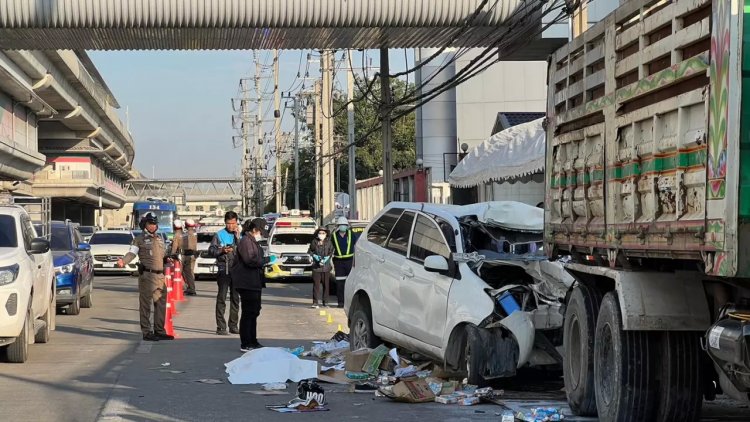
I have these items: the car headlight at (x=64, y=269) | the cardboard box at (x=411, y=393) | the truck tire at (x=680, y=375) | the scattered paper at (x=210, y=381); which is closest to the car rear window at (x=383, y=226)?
the scattered paper at (x=210, y=381)

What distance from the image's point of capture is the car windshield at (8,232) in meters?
14.2

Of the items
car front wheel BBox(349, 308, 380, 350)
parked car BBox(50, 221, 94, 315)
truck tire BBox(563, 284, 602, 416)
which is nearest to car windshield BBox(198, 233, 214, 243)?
parked car BBox(50, 221, 94, 315)

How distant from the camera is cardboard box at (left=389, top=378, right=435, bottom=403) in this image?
35.2 ft

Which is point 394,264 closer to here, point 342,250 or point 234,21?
point 234,21

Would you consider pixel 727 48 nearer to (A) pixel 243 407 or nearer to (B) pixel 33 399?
(A) pixel 243 407

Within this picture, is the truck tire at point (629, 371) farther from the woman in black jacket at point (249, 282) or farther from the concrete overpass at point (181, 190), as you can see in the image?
the concrete overpass at point (181, 190)

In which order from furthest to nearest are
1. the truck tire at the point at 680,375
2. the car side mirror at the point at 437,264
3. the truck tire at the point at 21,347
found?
the truck tire at the point at 21,347 < the car side mirror at the point at 437,264 < the truck tire at the point at 680,375

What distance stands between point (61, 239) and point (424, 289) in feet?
39.2

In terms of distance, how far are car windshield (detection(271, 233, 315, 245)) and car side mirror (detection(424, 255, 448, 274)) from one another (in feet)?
Answer: 73.9

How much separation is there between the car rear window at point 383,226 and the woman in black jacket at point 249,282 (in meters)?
2.02

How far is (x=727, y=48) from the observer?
6.19 m

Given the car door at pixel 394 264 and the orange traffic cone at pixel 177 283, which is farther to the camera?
the orange traffic cone at pixel 177 283

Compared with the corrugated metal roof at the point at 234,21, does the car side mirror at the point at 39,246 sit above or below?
below

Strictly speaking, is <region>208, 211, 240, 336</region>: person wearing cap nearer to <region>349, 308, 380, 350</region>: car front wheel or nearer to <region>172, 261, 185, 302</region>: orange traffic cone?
<region>349, 308, 380, 350</region>: car front wheel
